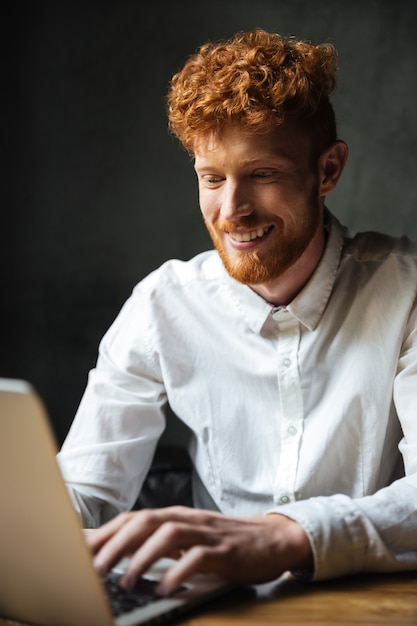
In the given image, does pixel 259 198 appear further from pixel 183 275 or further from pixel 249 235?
pixel 183 275

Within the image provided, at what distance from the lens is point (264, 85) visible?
1792 millimetres

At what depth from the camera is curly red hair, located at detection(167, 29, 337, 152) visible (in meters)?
1.76

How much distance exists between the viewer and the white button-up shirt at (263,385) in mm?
1803

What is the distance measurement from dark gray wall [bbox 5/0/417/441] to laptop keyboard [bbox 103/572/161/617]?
2101mm

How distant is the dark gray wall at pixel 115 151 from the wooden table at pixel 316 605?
2030 mm

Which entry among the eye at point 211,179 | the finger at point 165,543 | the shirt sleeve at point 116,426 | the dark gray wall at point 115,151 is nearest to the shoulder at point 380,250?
the eye at point 211,179

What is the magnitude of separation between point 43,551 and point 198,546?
19 centimetres

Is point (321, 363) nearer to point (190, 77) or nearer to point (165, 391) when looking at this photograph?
point (165, 391)

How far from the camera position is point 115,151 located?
3.12m

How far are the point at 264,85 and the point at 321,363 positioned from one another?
57 centimetres

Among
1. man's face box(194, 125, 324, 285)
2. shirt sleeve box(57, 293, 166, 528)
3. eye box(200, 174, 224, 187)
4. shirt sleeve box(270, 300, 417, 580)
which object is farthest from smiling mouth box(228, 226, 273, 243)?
shirt sleeve box(270, 300, 417, 580)

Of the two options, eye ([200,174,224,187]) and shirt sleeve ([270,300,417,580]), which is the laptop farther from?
eye ([200,174,224,187])

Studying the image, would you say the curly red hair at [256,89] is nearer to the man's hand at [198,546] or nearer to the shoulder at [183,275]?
the shoulder at [183,275]

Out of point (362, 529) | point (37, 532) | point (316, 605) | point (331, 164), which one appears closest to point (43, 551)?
point (37, 532)
